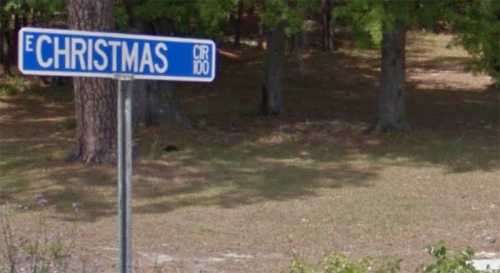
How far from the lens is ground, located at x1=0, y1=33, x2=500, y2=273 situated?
41.5 ft

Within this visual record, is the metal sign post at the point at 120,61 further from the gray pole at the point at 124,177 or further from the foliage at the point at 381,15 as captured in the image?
the foliage at the point at 381,15

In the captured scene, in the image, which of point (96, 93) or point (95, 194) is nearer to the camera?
point (95, 194)

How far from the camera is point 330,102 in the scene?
96.0ft

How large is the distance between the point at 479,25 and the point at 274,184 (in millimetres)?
4754

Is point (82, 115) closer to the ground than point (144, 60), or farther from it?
closer to the ground

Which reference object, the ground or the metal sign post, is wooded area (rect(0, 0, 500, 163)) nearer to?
the ground

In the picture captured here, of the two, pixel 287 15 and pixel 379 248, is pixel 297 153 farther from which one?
pixel 379 248

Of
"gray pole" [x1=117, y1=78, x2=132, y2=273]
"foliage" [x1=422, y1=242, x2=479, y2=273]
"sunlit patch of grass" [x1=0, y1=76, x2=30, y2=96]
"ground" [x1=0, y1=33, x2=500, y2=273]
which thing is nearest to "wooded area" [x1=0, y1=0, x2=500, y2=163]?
"ground" [x1=0, y1=33, x2=500, y2=273]

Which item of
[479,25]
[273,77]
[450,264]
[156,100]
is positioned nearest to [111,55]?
[450,264]

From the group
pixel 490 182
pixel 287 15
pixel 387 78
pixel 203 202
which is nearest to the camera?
pixel 203 202

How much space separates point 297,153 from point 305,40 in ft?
63.7

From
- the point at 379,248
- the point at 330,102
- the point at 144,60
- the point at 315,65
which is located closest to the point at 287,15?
the point at 379,248

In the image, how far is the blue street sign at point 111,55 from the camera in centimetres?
451

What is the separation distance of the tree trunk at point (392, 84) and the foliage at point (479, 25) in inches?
81.8
